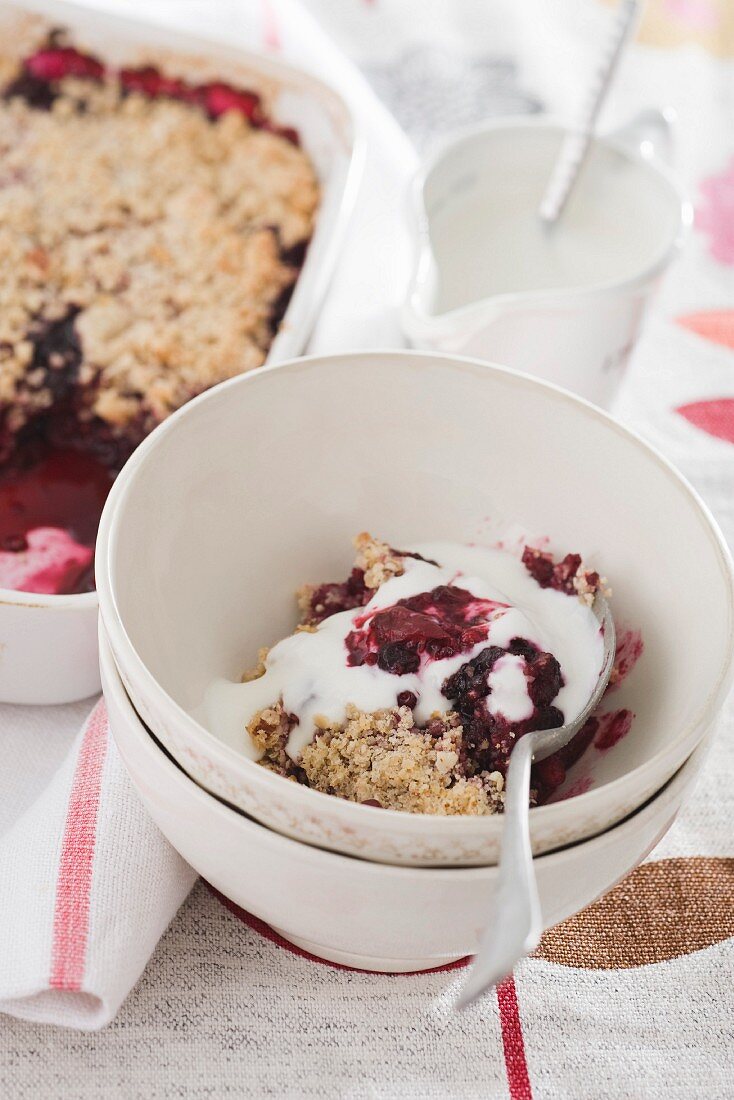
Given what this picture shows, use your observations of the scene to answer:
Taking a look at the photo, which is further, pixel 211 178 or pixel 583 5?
pixel 583 5

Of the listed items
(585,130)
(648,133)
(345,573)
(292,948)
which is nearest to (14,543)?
(345,573)

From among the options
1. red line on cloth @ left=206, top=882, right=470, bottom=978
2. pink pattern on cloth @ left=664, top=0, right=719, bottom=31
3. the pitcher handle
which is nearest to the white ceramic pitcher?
the pitcher handle

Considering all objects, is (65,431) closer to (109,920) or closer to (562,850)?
(109,920)

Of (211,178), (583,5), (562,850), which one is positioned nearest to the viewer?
(562,850)

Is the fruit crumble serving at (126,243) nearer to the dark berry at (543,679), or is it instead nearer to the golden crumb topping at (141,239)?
Answer: the golden crumb topping at (141,239)

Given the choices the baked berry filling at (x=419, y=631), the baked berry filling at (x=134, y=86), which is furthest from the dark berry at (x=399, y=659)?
the baked berry filling at (x=134, y=86)

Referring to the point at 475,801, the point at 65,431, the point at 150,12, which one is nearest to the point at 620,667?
the point at 475,801

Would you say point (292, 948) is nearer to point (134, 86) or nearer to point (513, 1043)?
point (513, 1043)
